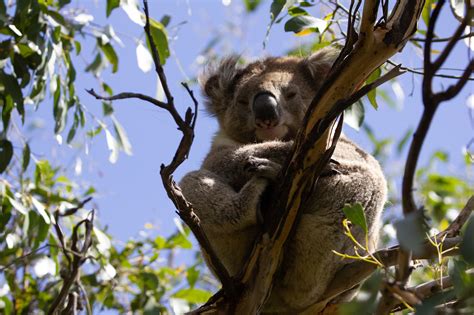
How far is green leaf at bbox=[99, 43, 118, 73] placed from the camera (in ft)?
12.9

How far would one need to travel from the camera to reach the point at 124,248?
4562mm

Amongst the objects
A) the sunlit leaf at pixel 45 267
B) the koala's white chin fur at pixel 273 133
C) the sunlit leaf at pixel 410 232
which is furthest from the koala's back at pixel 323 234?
the sunlit leaf at pixel 410 232

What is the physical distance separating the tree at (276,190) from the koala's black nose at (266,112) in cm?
35

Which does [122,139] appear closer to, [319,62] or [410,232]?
[319,62]

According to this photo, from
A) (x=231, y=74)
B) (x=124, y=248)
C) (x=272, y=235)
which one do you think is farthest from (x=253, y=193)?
(x=124, y=248)

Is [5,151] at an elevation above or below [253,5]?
below

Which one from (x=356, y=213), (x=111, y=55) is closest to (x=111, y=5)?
(x=111, y=55)

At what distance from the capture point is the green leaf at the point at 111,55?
3934 millimetres

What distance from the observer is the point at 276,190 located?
2.51 m

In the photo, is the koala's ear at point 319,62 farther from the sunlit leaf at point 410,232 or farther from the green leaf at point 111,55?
the sunlit leaf at point 410,232

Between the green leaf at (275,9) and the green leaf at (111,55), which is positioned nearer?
the green leaf at (275,9)

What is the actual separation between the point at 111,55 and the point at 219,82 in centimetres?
69

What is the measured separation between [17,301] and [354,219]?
9.49 ft

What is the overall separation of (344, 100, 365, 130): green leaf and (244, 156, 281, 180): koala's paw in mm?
510
